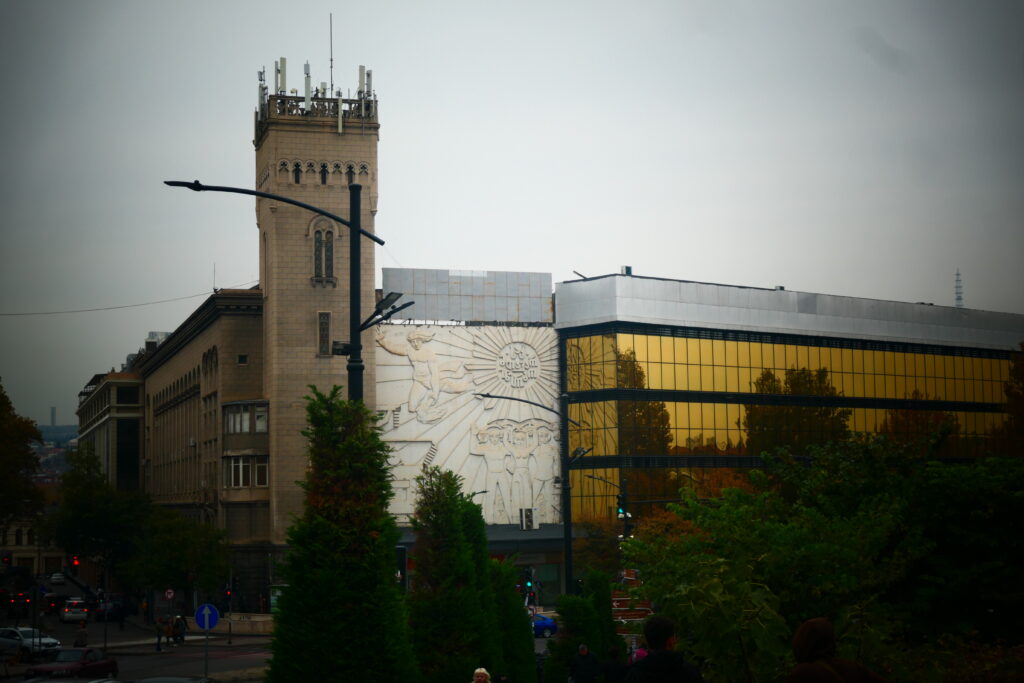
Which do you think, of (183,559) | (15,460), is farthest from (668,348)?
(15,460)

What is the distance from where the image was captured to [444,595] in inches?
909

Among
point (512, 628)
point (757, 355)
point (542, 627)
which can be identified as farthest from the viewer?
point (757, 355)

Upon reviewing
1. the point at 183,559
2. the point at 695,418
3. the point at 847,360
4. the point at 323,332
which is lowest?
the point at 183,559

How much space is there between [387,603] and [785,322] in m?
78.0

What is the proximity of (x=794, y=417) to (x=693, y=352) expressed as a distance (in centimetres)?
1018

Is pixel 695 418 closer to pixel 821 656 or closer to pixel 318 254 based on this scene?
pixel 318 254

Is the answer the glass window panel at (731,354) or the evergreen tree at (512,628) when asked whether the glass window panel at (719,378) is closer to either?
the glass window panel at (731,354)

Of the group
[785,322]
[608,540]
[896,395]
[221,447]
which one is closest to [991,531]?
[608,540]

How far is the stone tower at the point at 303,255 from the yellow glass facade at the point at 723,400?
17.0 metres

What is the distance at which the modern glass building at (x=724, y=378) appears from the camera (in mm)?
83062

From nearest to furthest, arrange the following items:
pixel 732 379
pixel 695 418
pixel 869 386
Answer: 1. pixel 695 418
2. pixel 732 379
3. pixel 869 386

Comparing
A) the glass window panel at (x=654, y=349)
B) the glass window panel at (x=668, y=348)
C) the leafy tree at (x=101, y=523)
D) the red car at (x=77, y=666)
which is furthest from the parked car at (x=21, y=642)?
the glass window panel at (x=668, y=348)

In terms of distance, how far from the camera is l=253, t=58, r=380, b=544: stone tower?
7619cm

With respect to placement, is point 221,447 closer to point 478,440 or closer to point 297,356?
point 297,356
